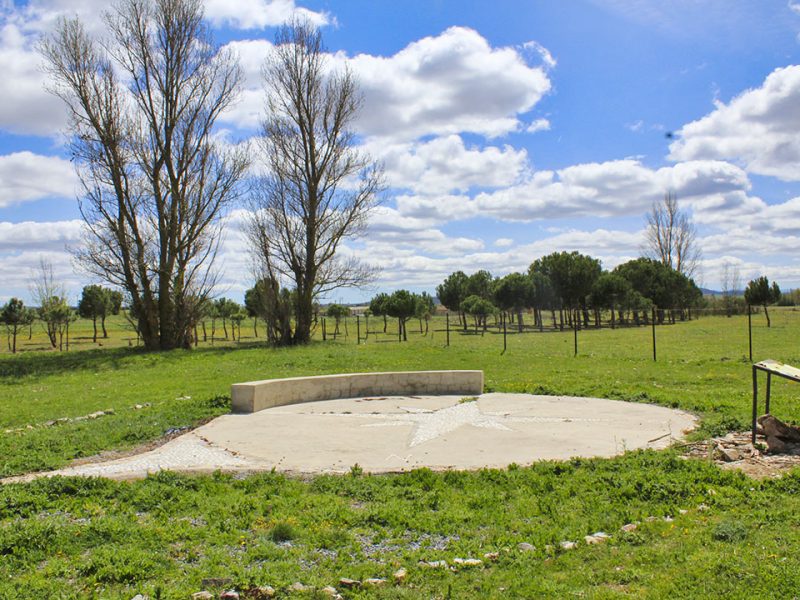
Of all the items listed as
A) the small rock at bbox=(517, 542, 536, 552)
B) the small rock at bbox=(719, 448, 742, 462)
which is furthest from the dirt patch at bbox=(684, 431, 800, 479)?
the small rock at bbox=(517, 542, 536, 552)

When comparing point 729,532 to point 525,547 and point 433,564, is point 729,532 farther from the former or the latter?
point 433,564

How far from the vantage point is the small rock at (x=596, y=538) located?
475cm

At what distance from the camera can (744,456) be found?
7125 millimetres

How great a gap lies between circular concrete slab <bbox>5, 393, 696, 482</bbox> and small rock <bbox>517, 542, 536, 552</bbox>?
2391 millimetres

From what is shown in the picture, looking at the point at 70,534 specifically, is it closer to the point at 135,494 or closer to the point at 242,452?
the point at 135,494

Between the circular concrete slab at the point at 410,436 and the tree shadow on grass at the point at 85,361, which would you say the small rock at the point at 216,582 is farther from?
the tree shadow on grass at the point at 85,361

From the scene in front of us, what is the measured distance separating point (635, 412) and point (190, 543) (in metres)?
7.97

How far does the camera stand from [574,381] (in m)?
14.4

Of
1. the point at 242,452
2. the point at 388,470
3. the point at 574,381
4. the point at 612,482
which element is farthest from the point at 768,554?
the point at 574,381

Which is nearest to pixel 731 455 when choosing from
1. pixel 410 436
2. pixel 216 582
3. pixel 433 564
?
pixel 410 436

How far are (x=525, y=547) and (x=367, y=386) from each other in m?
8.68

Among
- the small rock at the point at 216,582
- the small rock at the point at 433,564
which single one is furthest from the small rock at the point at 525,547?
the small rock at the point at 216,582

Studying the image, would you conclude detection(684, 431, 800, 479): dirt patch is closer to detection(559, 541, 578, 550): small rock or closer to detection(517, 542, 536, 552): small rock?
detection(559, 541, 578, 550): small rock

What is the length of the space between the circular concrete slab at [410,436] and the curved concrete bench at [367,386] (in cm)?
47
